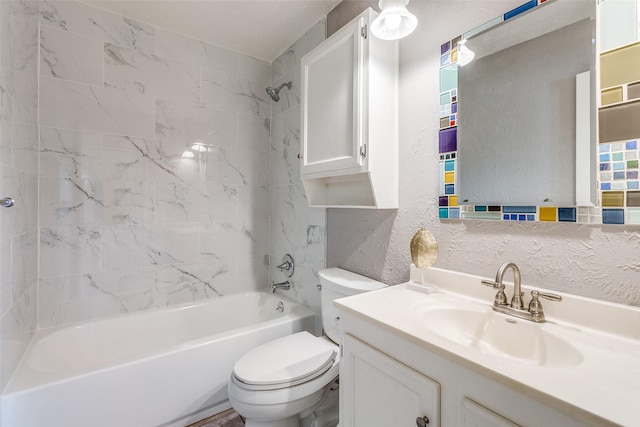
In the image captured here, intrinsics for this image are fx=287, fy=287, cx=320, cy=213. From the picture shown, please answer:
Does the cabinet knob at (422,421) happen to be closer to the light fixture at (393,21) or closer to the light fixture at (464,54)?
the light fixture at (464,54)

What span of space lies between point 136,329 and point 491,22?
8.47 ft

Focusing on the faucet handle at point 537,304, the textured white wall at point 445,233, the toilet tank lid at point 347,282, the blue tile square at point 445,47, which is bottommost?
the toilet tank lid at point 347,282

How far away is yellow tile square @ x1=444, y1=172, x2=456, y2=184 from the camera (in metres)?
1.19

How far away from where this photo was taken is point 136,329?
196 cm

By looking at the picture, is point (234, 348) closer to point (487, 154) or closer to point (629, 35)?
point (487, 154)

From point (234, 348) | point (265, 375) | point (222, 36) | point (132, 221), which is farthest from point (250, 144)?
point (265, 375)

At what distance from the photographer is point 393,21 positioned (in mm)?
1193

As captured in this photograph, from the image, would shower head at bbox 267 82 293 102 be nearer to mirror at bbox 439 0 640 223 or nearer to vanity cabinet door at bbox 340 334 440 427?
mirror at bbox 439 0 640 223

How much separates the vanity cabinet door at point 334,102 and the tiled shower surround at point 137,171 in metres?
0.51

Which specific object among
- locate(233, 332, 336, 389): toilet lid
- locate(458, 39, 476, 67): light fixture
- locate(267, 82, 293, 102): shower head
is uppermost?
locate(267, 82, 293, 102): shower head

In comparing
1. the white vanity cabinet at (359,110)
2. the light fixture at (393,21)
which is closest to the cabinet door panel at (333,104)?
the white vanity cabinet at (359,110)

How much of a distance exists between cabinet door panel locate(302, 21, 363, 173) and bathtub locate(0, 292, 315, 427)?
3.63ft

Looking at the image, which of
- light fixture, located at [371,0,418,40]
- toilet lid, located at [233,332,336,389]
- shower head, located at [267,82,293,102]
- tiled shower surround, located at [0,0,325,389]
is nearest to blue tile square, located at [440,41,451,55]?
light fixture, located at [371,0,418,40]

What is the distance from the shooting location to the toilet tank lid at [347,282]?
1.41 metres
